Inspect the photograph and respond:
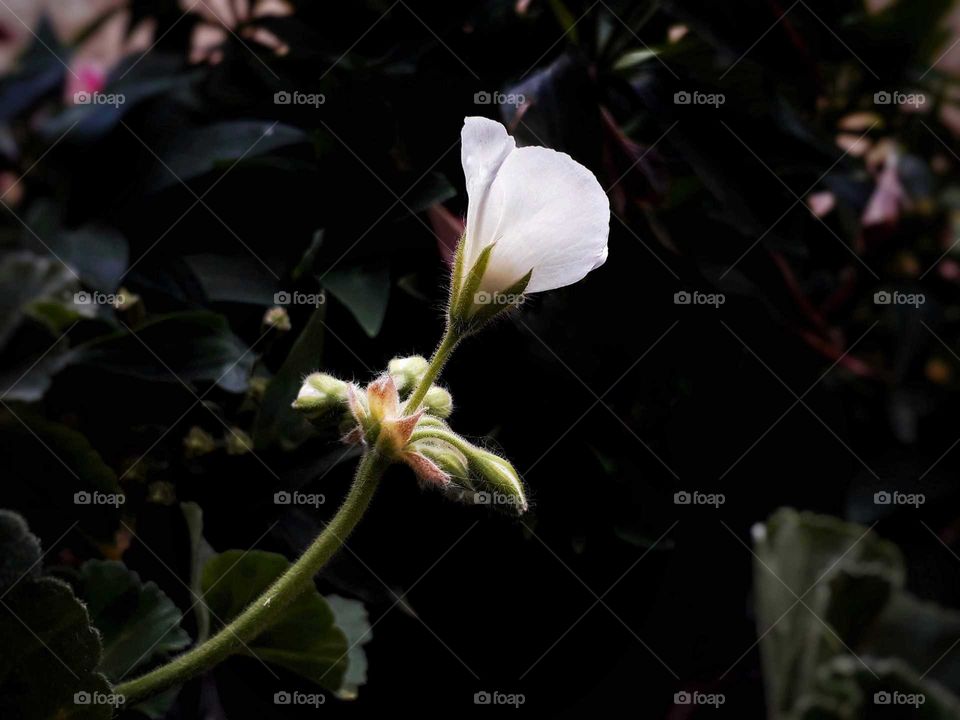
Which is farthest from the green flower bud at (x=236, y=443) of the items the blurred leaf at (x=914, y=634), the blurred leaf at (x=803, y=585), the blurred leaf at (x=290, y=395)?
the blurred leaf at (x=914, y=634)

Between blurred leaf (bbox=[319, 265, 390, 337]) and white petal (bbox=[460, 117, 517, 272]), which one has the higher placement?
blurred leaf (bbox=[319, 265, 390, 337])

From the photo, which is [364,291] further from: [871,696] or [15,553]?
[871,696]

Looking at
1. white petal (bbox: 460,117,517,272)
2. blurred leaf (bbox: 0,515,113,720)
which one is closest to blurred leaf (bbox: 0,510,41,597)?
blurred leaf (bbox: 0,515,113,720)

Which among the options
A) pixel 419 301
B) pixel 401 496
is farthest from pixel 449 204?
pixel 401 496

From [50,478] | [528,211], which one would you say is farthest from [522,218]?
[50,478]

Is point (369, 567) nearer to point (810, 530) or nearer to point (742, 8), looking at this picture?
Answer: point (810, 530)

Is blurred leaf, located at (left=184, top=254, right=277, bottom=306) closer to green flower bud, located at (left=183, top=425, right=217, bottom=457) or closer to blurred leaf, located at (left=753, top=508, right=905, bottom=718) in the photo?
green flower bud, located at (left=183, top=425, right=217, bottom=457)

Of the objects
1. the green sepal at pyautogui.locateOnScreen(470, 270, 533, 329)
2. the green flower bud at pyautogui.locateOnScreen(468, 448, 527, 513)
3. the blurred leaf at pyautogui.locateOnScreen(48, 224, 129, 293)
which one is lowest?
the green flower bud at pyautogui.locateOnScreen(468, 448, 527, 513)
